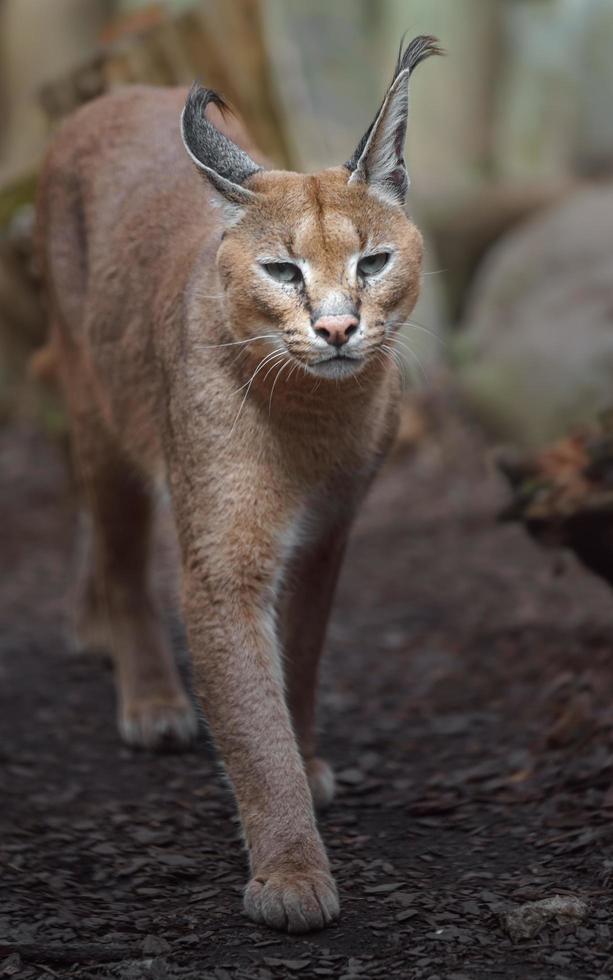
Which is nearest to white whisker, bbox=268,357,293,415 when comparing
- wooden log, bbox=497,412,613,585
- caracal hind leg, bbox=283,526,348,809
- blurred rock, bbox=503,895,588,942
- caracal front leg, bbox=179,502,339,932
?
caracal front leg, bbox=179,502,339,932

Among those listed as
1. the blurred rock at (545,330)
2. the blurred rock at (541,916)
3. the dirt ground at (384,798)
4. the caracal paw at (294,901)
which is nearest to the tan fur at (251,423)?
the caracal paw at (294,901)

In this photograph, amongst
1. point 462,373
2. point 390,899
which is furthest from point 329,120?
point 390,899

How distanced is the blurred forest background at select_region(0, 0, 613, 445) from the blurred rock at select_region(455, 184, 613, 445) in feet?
0.05

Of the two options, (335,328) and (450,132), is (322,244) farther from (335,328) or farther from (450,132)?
(450,132)

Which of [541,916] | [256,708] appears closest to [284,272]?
[256,708]

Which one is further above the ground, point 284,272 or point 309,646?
point 284,272

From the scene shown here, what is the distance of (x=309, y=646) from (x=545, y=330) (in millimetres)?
5562

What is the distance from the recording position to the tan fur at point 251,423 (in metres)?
3.87

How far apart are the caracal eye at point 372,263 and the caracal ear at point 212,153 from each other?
0.40 meters

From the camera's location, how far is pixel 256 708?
397 cm

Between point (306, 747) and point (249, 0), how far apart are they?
17.5 ft

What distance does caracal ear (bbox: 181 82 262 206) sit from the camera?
13.2 feet

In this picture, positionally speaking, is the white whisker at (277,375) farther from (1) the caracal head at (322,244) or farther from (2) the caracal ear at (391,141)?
(2) the caracal ear at (391,141)

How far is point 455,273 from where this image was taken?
13.3 meters
